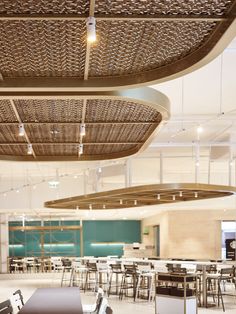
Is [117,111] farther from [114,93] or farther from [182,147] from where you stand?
[182,147]

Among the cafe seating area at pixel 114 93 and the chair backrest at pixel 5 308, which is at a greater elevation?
the cafe seating area at pixel 114 93

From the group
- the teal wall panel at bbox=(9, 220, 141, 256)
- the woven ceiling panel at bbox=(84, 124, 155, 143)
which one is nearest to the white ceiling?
the woven ceiling panel at bbox=(84, 124, 155, 143)

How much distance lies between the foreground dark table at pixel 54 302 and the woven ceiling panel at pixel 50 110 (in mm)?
1939

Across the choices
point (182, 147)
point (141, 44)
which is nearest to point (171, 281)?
point (182, 147)

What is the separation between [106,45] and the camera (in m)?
3.50

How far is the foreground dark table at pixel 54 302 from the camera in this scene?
5.92 m

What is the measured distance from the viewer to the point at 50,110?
534 cm

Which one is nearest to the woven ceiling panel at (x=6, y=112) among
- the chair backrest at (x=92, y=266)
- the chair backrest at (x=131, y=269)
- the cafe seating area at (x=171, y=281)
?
the cafe seating area at (x=171, y=281)

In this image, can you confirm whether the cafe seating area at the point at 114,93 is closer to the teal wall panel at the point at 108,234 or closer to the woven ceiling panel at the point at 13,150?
the woven ceiling panel at the point at 13,150

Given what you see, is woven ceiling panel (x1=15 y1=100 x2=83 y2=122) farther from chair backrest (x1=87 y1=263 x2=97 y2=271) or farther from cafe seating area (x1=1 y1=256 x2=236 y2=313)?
chair backrest (x1=87 y1=263 x2=97 y2=271)

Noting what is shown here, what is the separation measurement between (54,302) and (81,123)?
7.38 ft

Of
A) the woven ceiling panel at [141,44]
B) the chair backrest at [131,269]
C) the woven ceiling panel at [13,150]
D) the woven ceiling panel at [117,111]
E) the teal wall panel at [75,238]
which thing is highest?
the woven ceiling panel at [141,44]

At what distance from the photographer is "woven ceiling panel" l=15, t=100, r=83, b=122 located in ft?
16.6

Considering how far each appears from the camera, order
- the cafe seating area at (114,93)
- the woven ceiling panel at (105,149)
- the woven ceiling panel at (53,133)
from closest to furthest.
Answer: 1. the cafe seating area at (114,93)
2. the woven ceiling panel at (53,133)
3. the woven ceiling panel at (105,149)
